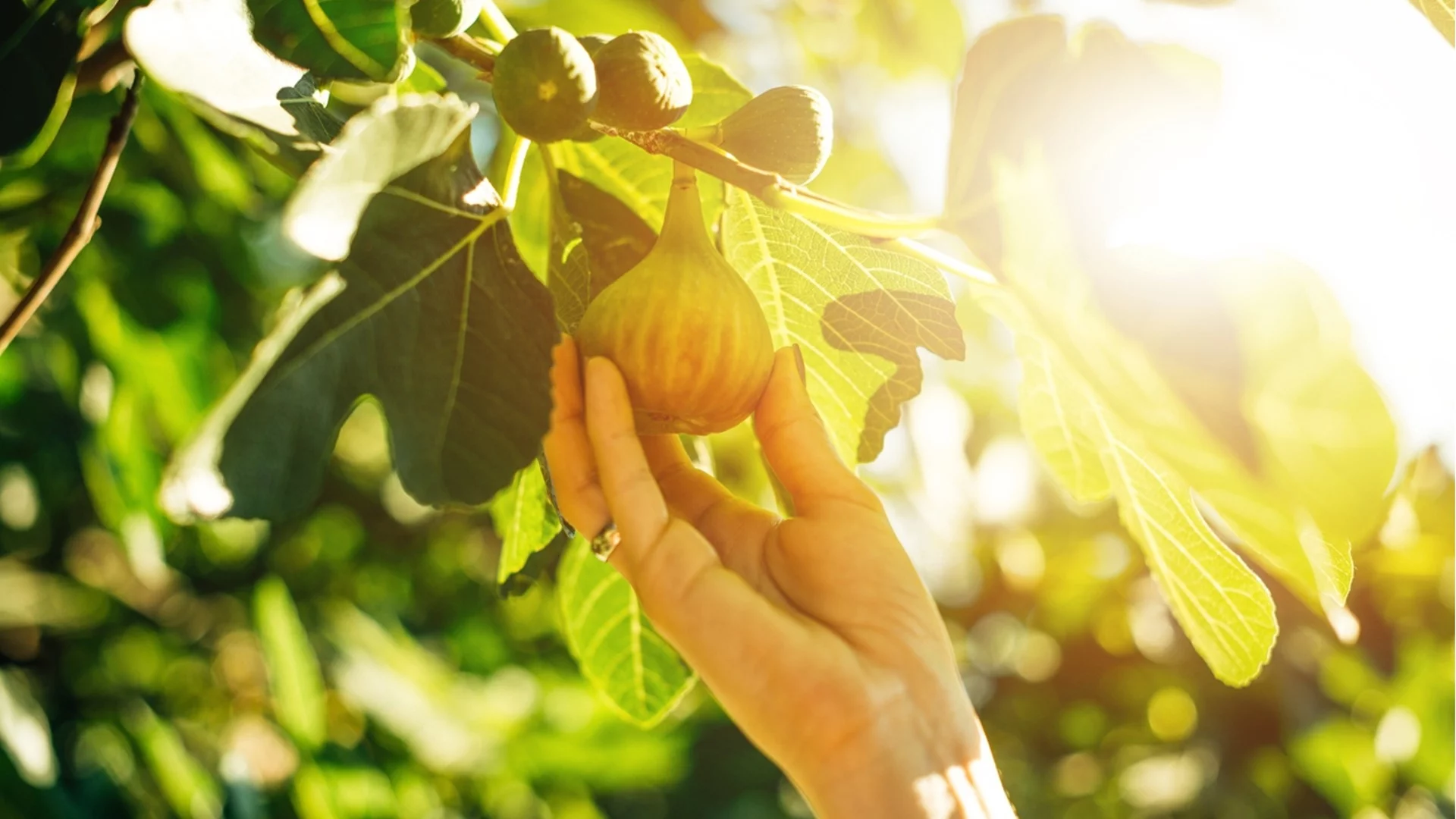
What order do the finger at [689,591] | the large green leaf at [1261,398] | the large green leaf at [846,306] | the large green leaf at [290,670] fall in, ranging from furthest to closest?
the large green leaf at [290,670]
the large green leaf at [846,306]
the finger at [689,591]
the large green leaf at [1261,398]

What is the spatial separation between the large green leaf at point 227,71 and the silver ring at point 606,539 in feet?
1.21

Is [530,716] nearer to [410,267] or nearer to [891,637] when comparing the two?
[891,637]

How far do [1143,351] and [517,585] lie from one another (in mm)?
727

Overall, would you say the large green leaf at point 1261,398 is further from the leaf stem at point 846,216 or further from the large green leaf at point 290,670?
the large green leaf at point 290,670

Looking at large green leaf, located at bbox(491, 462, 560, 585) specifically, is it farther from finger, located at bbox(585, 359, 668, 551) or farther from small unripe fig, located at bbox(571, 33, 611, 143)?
small unripe fig, located at bbox(571, 33, 611, 143)

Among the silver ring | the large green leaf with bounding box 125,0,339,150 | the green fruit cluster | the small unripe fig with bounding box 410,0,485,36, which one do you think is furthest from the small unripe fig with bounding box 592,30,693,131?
the silver ring

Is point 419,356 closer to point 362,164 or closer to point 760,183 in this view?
point 362,164

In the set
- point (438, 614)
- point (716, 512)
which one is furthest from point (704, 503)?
point (438, 614)

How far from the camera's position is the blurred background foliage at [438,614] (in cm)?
176

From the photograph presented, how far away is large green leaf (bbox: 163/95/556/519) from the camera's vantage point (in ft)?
2.18

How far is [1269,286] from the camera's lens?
53cm

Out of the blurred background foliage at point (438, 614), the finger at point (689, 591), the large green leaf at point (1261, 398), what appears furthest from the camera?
the blurred background foliage at point (438, 614)

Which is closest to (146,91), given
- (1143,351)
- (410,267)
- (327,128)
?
(327,128)

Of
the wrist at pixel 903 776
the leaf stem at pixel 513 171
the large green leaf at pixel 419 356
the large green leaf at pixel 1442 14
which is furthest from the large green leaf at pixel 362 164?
the large green leaf at pixel 1442 14
